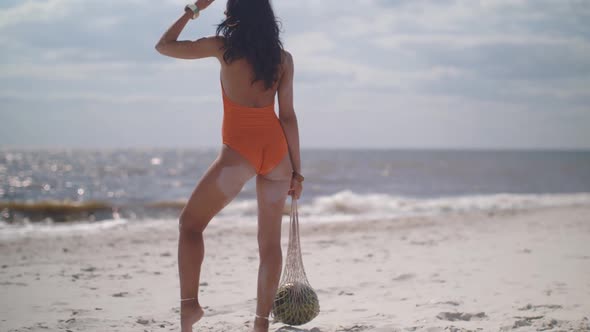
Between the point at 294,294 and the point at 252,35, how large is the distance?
63.0 inches

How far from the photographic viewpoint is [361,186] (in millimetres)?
23812

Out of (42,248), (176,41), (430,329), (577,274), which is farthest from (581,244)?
(42,248)

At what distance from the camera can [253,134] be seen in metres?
2.83

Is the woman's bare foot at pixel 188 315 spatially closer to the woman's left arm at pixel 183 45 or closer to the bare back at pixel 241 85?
the bare back at pixel 241 85

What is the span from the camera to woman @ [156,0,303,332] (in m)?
2.76

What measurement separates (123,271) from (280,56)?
153 inches

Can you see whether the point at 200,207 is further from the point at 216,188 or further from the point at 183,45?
the point at 183,45

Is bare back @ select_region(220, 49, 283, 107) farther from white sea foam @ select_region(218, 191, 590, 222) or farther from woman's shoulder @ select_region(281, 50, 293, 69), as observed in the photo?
white sea foam @ select_region(218, 191, 590, 222)

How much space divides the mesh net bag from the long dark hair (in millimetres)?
918

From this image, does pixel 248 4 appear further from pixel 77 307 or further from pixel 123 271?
pixel 123 271

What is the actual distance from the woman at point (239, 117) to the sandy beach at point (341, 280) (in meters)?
1.15

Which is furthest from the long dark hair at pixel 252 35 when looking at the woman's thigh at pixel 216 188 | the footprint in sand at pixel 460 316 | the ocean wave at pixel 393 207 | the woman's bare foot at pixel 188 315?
the ocean wave at pixel 393 207

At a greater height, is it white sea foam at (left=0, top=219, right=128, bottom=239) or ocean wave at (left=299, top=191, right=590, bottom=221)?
white sea foam at (left=0, top=219, right=128, bottom=239)

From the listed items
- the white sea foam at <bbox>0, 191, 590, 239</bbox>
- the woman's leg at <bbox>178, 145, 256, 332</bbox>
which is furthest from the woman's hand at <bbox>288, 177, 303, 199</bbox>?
the white sea foam at <bbox>0, 191, 590, 239</bbox>
